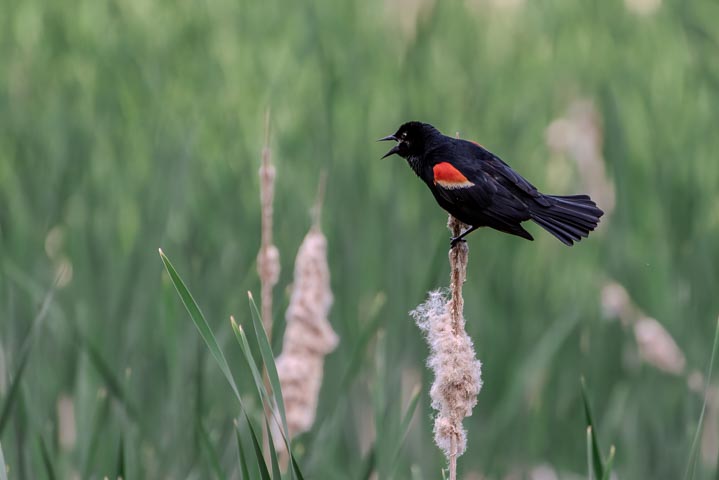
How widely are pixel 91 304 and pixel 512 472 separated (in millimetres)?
1204

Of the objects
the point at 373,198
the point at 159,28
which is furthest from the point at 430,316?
the point at 159,28

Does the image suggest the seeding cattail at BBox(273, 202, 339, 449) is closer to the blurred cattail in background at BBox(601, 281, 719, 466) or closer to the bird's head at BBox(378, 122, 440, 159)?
the bird's head at BBox(378, 122, 440, 159)

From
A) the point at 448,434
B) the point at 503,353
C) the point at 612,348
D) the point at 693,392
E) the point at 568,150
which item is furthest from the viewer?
the point at 568,150

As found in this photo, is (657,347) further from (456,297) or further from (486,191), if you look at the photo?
(456,297)

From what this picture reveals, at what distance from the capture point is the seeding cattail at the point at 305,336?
184cm

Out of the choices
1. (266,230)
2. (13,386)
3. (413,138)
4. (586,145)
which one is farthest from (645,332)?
(13,386)

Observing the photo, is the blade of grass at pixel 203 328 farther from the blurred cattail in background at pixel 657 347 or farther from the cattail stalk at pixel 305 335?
the blurred cattail in background at pixel 657 347

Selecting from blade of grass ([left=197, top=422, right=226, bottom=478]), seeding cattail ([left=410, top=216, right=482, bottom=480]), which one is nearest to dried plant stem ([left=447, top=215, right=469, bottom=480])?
seeding cattail ([left=410, top=216, right=482, bottom=480])

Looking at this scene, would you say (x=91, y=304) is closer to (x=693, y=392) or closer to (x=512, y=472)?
(x=512, y=472)

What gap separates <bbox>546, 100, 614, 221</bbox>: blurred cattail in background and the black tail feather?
1.73 metres

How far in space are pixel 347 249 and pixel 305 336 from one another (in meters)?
0.85

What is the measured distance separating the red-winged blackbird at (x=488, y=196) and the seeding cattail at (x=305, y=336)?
0.35 m

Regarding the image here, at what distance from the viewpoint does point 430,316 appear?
1427 millimetres

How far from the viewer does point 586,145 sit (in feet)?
11.5
